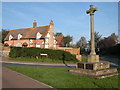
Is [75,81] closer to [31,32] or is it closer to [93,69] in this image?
[93,69]

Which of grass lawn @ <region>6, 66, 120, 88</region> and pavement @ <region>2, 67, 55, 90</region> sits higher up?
grass lawn @ <region>6, 66, 120, 88</region>

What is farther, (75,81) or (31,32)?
(31,32)

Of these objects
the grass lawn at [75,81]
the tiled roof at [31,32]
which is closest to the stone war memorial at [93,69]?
the grass lawn at [75,81]

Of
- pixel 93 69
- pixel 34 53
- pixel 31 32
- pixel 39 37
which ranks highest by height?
pixel 31 32

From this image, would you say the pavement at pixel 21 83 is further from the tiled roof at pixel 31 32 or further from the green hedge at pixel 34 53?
the tiled roof at pixel 31 32

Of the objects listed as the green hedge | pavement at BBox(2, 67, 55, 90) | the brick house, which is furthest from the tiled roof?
pavement at BBox(2, 67, 55, 90)

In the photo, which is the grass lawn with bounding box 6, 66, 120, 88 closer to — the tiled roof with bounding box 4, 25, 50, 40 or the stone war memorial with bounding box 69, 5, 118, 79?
the stone war memorial with bounding box 69, 5, 118, 79

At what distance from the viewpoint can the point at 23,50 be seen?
24.3 m

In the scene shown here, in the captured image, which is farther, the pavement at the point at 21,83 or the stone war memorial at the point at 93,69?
the stone war memorial at the point at 93,69

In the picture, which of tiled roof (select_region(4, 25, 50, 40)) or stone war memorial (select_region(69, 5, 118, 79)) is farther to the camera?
tiled roof (select_region(4, 25, 50, 40))

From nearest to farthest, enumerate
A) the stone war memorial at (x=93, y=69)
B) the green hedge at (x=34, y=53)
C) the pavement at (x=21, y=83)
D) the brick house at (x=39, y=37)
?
1. the pavement at (x=21, y=83)
2. the stone war memorial at (x=93, y=69)
3. the green hedge at (x=34, y=53)
4. the brick house at (x=39, y=37)

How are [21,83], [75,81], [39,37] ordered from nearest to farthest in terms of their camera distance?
[21,83] → [75,81] → [39,37]

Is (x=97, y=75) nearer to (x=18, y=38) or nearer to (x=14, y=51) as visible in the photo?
(x=14, y=51)

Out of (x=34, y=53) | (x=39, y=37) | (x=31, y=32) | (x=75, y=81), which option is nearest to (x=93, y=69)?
(x=75, y=81)
